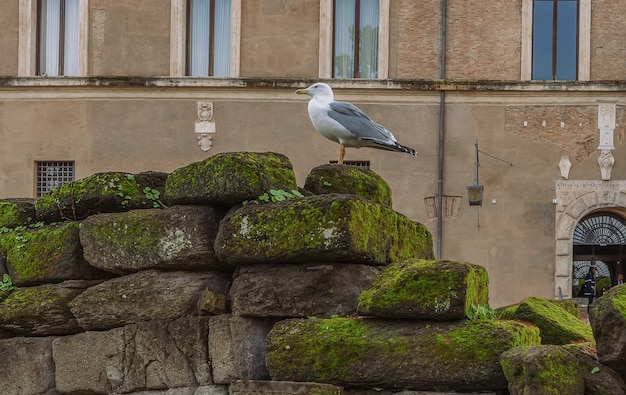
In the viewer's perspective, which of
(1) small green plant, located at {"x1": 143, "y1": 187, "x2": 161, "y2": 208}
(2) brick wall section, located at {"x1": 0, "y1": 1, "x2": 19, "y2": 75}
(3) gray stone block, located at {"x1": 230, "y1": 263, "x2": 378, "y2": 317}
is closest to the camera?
(3) gray stone block, located at {"x1": 230, "y1": 263, "x2": 378, "y2": 317}

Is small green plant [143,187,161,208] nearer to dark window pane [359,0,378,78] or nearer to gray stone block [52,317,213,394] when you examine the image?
gray stone block [52,317,213,394]

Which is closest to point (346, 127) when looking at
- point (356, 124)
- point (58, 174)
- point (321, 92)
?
point (356, 124)

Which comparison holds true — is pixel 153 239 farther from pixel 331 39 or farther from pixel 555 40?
pixel 555 40

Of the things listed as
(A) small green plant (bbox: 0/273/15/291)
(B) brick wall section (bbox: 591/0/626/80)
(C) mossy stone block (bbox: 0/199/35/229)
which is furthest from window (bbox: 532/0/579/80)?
(A) small green plant (bbox: 0/273/15/291)

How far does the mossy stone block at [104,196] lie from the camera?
6965 mm

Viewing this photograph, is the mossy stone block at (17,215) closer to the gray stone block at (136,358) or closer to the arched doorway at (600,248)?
the gray stone block at (136,358)

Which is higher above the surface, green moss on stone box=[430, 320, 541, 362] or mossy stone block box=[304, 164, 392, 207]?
mossy stone block box=[304, 164, 392, 207]

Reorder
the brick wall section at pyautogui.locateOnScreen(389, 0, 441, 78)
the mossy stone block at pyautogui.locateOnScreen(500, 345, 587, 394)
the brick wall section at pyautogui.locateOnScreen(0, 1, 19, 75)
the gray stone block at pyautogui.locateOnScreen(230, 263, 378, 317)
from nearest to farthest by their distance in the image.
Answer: the mossy stone block at pyautogui.locateOnScreen(500, 345, 587, 394)
the gray stone block at pyautogui.locateOnScreen(230, 263, 378, 317)
the brick wall section at pyautogui.locateOnScreen(389, 0, 441, 78)
the brick wall section at pyautogui.locateOnScreen(0, 1, 19, 75)

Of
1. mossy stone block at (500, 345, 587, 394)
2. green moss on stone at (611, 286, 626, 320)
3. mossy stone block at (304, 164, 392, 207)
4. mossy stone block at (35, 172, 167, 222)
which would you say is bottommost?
mossy stone block at (500, 345, 587, 394)

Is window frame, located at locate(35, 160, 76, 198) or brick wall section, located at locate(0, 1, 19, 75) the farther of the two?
brick wall section, located at locate(0, 1, 19, 75)

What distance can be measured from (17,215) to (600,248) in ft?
51.4

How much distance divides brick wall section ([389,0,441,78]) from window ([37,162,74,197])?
6.28 metres

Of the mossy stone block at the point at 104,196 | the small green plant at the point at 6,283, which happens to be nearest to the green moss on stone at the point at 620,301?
the mossy stone block at the point at 104,196

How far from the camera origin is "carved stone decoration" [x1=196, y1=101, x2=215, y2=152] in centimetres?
2138
